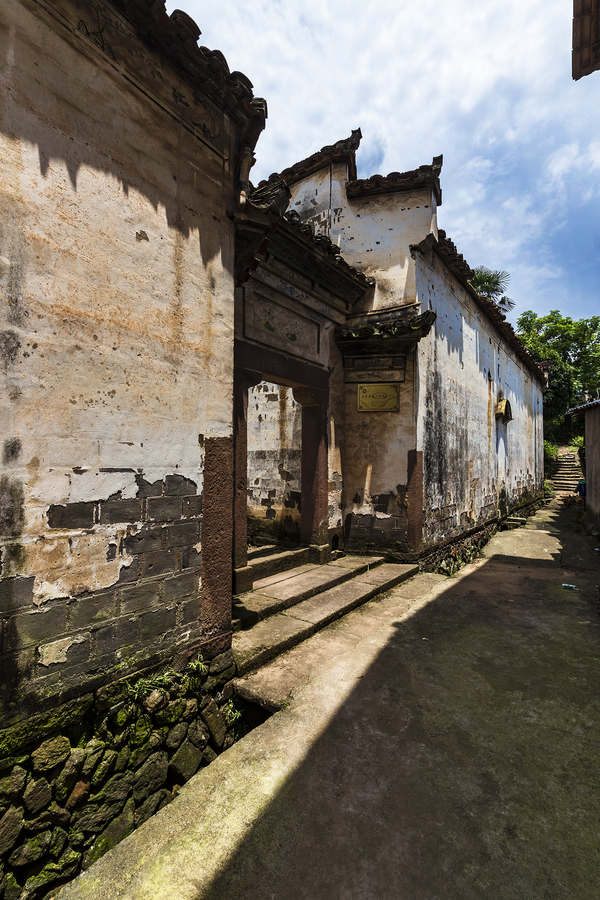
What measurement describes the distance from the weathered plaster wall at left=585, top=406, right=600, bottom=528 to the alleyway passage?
8265 mm

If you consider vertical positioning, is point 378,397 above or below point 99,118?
below

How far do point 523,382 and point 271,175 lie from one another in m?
12.6

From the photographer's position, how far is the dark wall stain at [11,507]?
2199 millimetres

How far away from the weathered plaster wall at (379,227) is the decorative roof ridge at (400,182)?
0.30ft

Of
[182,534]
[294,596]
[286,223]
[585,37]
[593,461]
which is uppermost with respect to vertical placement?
[585,37]

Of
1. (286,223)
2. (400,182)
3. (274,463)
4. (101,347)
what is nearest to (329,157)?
(400,182)

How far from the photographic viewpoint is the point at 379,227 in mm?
7152

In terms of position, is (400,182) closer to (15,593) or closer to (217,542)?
(217,542)

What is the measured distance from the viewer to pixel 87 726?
2523 mm

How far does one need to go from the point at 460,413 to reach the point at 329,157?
5.48m

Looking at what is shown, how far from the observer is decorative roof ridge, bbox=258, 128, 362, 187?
23.1 feet

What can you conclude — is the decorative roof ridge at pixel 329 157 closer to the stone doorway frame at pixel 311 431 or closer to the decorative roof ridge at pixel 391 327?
the decorative roof ridge at pixel 391 327

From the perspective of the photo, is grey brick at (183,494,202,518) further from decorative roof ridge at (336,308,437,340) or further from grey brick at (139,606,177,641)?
decorative roof ridge at (336,308,437,340)

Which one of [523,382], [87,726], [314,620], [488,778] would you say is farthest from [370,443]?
[523,382]
